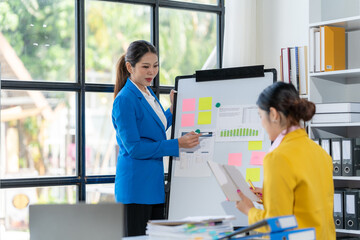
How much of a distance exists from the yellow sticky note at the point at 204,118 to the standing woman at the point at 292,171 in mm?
1261

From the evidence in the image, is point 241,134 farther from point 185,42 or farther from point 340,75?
point 185,42

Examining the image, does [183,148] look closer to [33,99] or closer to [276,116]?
[33,99]

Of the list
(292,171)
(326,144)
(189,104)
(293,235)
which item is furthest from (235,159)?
(293,235)

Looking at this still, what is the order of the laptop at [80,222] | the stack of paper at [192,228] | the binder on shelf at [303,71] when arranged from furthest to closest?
1. the binder on shelf at [303,71]
2. the stack of paper at [192,228]
3. the laptop at [80,222]

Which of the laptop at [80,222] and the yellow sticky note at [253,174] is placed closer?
the laptop at [80,222]

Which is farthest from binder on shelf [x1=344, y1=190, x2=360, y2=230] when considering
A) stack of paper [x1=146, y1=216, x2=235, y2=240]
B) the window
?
stack of paper [x1=146, y1=216, x2=235, y2=240]

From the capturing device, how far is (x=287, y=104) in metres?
2.04

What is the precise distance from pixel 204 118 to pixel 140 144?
49 centimetres

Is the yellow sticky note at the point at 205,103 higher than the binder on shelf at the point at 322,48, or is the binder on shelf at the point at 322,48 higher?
the binder on shelf at the point at 322,48

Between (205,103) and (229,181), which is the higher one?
(205,103)

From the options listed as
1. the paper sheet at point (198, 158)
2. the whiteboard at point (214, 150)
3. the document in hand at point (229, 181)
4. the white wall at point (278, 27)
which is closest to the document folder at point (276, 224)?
the document in hand at point (229, 181)

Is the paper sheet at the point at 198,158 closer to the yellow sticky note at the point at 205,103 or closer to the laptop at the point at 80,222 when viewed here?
the yellow sticky note at the point at 205,103

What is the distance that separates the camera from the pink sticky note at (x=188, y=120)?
3.45 meters

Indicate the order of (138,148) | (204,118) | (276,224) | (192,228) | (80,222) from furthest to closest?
(204,118) → (138,148) → (192,228) → (276,224) → (80,222)
